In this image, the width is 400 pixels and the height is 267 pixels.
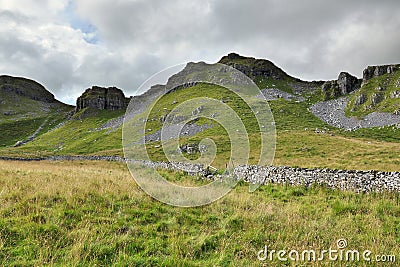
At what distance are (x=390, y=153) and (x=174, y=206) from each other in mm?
37650

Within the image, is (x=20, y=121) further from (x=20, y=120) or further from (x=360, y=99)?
(x=360, y=99)

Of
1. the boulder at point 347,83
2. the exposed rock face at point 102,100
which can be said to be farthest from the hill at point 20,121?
the boulder at point 347,83

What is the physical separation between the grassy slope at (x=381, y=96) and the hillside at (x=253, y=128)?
576mm

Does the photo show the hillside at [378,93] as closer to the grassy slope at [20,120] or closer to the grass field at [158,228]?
the grass field at [158,228]

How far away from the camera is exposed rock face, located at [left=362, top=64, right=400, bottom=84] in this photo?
11176cm

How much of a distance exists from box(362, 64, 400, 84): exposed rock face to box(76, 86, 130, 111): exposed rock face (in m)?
131

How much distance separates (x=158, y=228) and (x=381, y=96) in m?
108

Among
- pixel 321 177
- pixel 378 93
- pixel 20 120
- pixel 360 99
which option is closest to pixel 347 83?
pixel 378 93

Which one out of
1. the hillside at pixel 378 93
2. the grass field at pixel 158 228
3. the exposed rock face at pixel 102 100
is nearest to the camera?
the grass field at pixel 158 228

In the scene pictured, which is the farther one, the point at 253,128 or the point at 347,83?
the point at 347,83

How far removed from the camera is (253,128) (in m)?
73.8

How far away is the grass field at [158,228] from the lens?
6.06m

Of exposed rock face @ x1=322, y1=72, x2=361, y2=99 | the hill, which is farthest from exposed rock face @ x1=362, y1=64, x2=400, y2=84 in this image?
the hill

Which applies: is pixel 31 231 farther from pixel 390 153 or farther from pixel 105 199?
pixel 390 153
